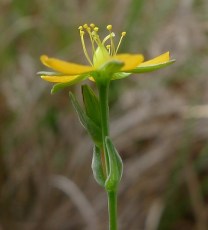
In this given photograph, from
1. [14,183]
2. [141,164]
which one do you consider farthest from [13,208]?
[141,164]

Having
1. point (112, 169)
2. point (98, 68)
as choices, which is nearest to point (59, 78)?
point (98, 68)

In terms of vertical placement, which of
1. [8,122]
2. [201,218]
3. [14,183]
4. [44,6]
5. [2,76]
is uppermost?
[44,6]

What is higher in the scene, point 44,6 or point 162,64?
point 44,6

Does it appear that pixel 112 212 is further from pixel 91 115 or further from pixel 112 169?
pixel 91 115

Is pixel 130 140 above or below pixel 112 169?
below

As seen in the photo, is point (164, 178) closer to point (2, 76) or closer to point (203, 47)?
point (203, 47)

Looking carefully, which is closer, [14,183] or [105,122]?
[105,122]

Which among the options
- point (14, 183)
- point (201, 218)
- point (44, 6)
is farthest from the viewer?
point (44, 6)
